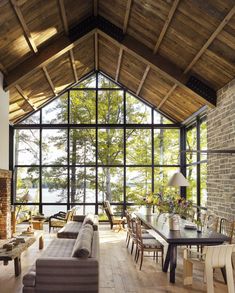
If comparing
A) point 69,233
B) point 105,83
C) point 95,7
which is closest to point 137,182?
point 105,83

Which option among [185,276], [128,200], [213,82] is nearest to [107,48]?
[213,82]

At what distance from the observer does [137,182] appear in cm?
1334

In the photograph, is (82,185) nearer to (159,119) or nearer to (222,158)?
(159,119)

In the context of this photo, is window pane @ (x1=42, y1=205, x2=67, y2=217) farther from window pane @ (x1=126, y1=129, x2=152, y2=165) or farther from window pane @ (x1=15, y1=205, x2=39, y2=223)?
window pane @ (x1=126, y1=129, x2=152, y2=165)

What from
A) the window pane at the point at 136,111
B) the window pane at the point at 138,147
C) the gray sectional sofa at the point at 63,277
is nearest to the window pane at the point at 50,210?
the window pane at the point at 138,147

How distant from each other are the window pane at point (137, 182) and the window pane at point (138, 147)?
289mm

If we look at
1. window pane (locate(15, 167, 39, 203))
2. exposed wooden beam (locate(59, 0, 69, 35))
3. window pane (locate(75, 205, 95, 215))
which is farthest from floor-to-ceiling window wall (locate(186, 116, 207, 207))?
window pane (locate(15, 167, 39, 203))

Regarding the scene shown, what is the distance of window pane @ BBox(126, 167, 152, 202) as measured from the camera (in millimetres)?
13242

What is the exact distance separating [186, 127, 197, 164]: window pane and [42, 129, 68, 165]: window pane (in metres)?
4.33

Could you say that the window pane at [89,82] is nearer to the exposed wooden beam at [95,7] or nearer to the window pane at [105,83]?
the window pane at [105,83]

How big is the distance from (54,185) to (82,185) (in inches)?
39.1

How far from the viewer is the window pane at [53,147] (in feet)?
43.5

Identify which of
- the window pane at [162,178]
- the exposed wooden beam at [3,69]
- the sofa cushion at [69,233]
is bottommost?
the sofa cushion at [69,233]

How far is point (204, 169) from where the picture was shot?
10.9 meters
